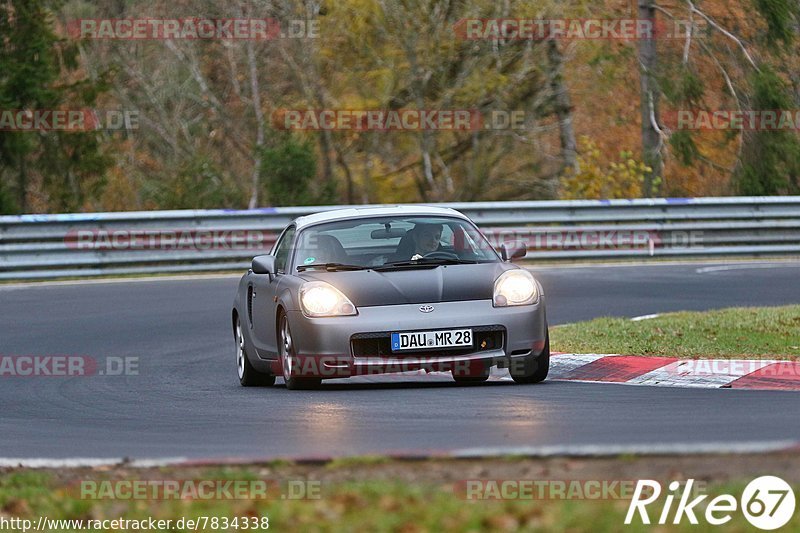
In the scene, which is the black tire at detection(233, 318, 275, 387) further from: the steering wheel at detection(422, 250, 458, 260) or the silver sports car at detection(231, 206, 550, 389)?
the steering wheel at detection(422, 250, 458, 260)

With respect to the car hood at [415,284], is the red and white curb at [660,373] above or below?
below

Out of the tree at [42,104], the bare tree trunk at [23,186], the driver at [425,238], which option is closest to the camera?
the driver at [425,238]

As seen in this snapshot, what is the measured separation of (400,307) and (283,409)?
131cm

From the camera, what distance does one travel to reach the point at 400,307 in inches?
440

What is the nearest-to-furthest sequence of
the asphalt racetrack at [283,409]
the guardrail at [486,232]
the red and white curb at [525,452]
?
1. the red and white curb at [525,452]
2. the asphalt racetrack at [283,409]
3. the guardrail at [486,232]

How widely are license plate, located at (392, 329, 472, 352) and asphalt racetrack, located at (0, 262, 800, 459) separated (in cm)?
33

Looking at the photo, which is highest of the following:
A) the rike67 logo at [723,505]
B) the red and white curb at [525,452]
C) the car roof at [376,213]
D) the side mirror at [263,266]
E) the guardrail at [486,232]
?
the car roof at [376,213]

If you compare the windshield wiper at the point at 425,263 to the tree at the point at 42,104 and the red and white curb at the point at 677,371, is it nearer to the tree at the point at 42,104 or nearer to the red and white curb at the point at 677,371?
the red and white curb at the point at 677,371

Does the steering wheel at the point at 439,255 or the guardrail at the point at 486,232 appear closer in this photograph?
the steering wheel at the point at 439,255

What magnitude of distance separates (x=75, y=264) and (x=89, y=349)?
8.55m

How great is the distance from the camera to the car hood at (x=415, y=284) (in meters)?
11.2

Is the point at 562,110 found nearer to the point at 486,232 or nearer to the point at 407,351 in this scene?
the point at 486,232

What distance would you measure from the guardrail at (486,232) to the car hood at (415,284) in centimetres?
1182

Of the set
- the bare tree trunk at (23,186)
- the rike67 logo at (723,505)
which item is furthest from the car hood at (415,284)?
the bare tree trunk at (23,186)
